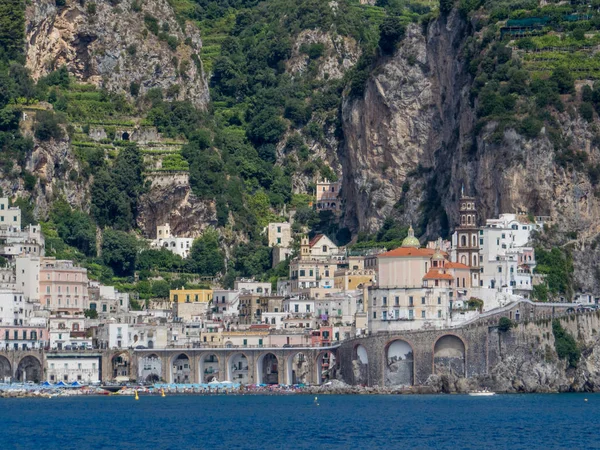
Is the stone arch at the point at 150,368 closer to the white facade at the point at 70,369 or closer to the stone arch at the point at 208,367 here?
the stone arch at the point at 208,367

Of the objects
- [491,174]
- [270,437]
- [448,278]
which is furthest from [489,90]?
[270,437]

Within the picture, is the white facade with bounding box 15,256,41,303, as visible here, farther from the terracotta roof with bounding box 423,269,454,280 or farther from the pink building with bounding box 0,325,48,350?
the terracotta roof with bounding box 423,269,454,280

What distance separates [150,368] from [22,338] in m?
10.6

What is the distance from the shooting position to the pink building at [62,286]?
639 feet

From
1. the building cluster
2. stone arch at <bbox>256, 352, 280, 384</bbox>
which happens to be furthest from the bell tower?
stone arch at <bbox>256, 352, 280, 384</bbox>

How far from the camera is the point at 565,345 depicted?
17175cm

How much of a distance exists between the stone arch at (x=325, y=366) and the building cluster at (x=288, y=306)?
2273 mm

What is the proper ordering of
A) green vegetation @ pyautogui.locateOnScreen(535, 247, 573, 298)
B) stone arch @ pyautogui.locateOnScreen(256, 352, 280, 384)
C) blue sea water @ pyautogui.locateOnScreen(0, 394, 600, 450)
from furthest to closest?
stone arch @ pyautogui.locateOnScreen(256, 352, 280, 384) < green vegetation @ pyautogui.locateOnScreen(535, 247, 573, 298) < blue sea water @ pyautogui.locateOnScreen(0, 394, 600, 450)

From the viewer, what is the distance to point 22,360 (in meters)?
186

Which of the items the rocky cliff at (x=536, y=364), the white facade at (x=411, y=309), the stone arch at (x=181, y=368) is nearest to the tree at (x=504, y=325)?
the rocky cliff at (x=536, y=364)

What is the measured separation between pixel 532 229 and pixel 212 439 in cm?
5515

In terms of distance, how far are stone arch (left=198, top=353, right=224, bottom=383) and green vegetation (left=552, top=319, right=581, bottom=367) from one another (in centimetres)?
2982

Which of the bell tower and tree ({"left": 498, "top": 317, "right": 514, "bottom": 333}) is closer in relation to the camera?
tree ({"left": 498, "top": 317, "right": 514, "bottom": 333})

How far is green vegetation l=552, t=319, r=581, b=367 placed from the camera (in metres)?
172
